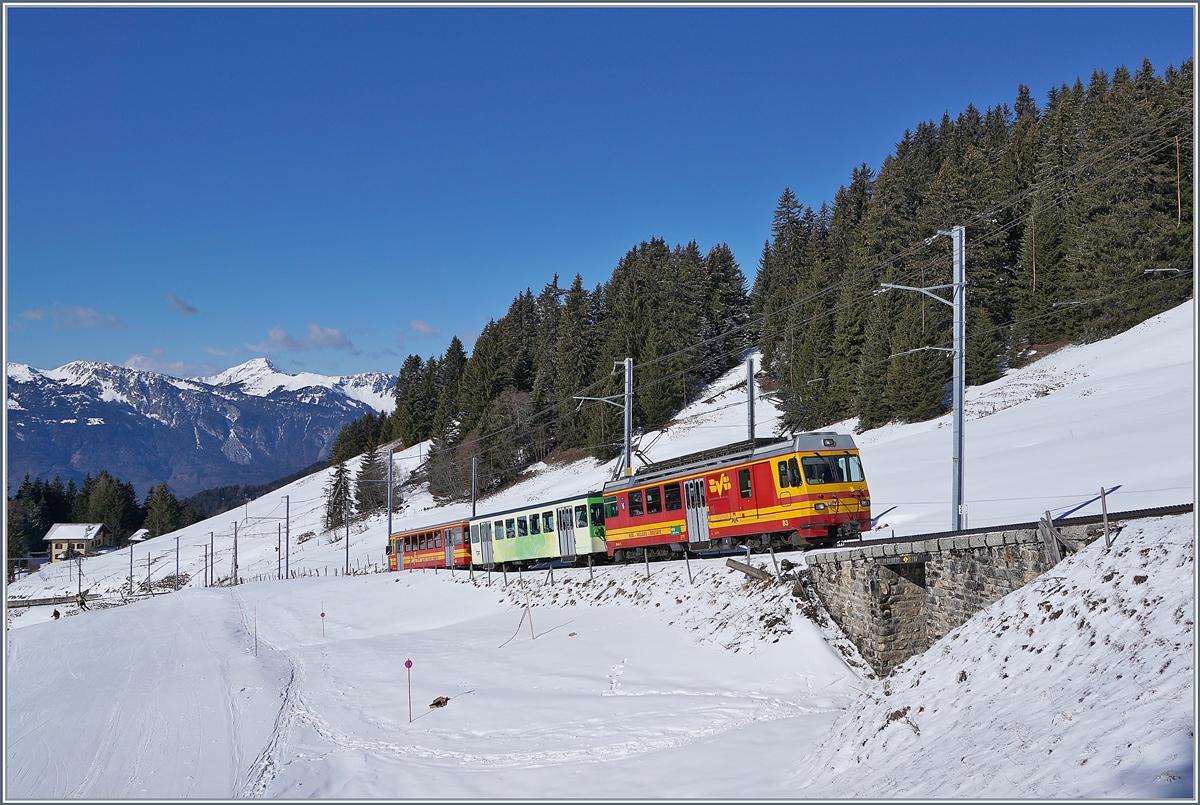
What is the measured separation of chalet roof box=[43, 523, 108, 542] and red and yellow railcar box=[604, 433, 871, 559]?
450 feet

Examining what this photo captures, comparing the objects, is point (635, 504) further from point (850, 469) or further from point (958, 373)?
point (958, 373)

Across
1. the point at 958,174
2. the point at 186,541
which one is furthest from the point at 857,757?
the point at 186,541

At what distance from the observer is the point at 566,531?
32.3 meters

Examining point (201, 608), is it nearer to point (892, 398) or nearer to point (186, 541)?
point (892, 398)

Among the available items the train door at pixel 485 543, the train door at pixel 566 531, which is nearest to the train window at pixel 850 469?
the train door at pixel 566 531

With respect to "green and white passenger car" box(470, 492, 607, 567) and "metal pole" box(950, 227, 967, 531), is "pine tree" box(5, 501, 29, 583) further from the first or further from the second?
"metal pole" box(950, 227, 967, 531)

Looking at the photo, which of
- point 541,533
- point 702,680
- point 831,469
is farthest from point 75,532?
point 702,680

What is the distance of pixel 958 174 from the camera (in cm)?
6147

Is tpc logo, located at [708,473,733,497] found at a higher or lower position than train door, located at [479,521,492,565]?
higher

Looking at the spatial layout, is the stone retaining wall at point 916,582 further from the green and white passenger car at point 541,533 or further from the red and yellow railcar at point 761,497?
the green and white passenger car at point 541,533

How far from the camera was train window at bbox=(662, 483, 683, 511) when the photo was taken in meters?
25.4

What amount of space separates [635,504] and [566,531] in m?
5.49

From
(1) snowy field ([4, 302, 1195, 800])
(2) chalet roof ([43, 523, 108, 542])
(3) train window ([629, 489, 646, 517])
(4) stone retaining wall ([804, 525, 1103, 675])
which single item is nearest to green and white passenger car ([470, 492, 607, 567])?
(1) snowy field ([4, 302, 1195, 800])

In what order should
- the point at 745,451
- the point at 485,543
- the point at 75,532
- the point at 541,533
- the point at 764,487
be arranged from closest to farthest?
the point at 764,487 → the point at 745,451 → the point at 541,533 → the point at 485,543 → the point at 75,532
